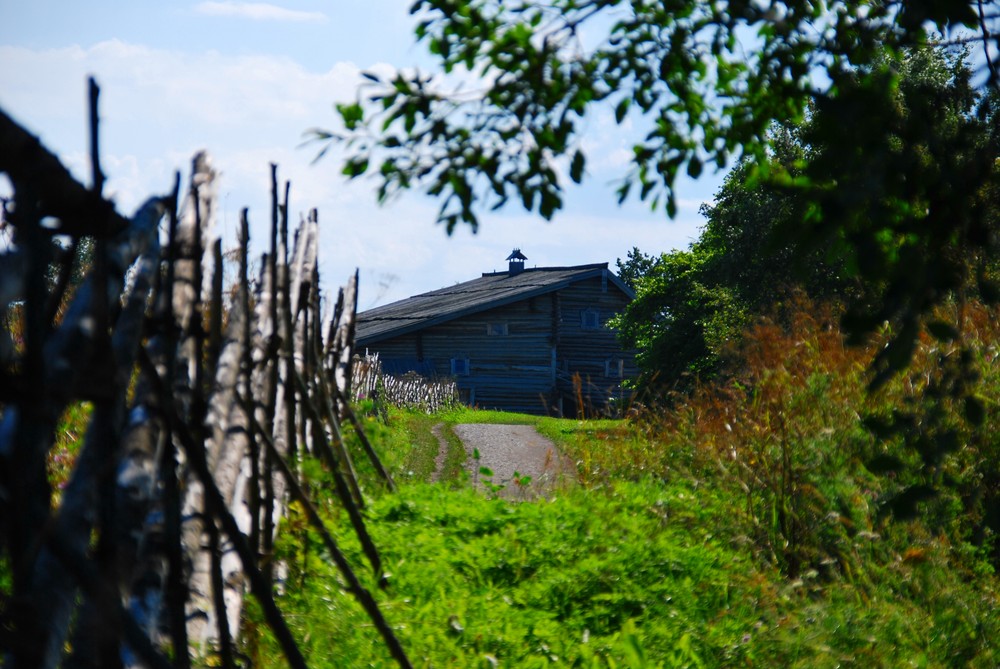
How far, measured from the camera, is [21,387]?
5.49 ft

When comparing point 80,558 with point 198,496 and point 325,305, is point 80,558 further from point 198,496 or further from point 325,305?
point 325,305

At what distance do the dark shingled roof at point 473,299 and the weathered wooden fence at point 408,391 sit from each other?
4215mm

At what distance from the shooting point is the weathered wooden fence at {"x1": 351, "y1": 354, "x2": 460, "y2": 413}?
18891 mm

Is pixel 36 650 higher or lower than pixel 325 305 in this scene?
lower

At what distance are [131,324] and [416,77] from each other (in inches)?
74.9

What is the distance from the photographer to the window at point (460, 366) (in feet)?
104

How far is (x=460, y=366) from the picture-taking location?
104ft

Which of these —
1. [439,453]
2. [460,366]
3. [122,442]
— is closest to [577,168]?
[122,442]

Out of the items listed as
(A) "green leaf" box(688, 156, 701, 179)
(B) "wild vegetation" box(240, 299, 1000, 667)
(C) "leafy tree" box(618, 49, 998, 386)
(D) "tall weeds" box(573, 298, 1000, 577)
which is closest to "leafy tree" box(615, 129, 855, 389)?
(D) "tall weeds" box(573, 298, 1000, 577)

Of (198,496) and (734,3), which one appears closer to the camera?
(734,3)

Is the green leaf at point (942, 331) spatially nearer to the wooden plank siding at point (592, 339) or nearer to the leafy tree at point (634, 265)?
the wooden plank siding at point (592, 339)

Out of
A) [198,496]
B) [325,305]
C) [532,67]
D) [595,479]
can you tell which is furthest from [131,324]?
[595,479]

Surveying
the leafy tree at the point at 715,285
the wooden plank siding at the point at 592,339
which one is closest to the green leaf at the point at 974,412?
the leafy tree at the point at 715,285

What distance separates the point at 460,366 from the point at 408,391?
9.26 meters
